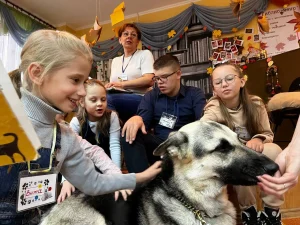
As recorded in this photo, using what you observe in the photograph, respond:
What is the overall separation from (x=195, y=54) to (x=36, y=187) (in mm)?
3879

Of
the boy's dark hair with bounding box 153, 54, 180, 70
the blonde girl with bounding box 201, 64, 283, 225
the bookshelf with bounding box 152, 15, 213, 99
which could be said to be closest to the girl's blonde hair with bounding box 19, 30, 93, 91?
the blonde girl with bounding box 201, 64, 283, 225

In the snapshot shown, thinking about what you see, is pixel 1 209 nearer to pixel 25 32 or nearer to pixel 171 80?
pixel 171 80

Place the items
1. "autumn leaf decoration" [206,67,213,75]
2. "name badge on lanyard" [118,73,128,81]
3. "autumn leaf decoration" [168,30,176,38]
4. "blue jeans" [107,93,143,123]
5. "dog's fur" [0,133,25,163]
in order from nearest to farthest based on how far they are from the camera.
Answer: "dog's fur" [0,133,25,163] < "blue jeans" [107,93,143,123] < "name badge on lanyard" [118,73,128,81] < "autumn leaf decoration" [206,67,213,75] < "autumn leaf decoration" [168,30,176,38]

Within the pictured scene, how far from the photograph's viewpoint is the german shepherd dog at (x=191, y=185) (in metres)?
1.15

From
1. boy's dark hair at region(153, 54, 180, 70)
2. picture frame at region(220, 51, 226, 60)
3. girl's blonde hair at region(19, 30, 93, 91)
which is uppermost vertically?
picture frame at region(220, 51, 226, 60)

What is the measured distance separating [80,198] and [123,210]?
20cm

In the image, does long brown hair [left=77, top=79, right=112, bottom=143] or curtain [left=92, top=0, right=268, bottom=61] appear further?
curtain [left=92, top=0, right=268, bottom=61]

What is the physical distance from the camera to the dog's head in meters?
1.12

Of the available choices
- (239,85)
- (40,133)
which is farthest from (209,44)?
(40,133)

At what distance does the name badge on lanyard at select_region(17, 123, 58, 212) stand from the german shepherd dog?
0.17m

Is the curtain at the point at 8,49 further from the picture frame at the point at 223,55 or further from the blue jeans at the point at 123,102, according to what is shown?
the picture frame at the point at 223,55

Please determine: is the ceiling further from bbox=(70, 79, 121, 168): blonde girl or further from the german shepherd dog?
the german shepherd dog

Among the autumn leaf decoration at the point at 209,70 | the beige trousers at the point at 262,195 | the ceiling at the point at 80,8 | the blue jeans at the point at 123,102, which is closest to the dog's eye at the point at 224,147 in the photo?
the beige trousers at the point at 262,195

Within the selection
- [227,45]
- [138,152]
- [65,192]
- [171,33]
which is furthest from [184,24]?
[65,192]
